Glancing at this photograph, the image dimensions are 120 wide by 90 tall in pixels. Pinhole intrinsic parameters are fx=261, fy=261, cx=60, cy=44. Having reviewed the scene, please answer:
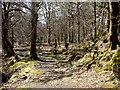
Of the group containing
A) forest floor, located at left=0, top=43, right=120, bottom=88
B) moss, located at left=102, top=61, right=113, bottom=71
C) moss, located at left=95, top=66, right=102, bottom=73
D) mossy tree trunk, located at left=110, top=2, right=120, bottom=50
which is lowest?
forest floor, located at left=0, top=43, right=120, bottom=88

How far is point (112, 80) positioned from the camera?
10.3 metres

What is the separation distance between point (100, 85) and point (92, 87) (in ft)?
1.09

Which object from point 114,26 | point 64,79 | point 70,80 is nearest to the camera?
point 70,80

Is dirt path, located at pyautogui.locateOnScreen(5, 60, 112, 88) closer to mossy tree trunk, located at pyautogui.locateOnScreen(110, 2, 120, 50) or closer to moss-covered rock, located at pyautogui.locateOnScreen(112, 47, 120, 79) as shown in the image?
moss-covered rock, located at pyautogui.locateOnScreen(112, 47, 120, 79)

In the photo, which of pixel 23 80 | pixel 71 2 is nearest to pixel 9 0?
pixel 71 2

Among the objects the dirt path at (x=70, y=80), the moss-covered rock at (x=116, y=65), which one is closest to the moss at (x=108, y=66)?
the dirt path at (x=70, y=80)

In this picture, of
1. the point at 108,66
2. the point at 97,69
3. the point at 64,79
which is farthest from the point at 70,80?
the point at 108,66

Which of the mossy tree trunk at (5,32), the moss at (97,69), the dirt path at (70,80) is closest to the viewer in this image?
the dirt path at (70,80)

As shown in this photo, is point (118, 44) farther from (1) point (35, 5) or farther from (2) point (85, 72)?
(1) point (35, 5)

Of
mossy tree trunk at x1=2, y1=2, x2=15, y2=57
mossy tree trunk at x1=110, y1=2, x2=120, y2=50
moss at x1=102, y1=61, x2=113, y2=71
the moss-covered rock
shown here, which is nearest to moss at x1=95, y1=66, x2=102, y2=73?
moss at x1=102, y1=61, x2=113, y2=71

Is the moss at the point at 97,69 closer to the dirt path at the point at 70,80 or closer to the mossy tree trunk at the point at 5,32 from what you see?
the dirt path at the point at 70,80

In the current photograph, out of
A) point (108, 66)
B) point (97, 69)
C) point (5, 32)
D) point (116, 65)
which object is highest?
point (5, 32)

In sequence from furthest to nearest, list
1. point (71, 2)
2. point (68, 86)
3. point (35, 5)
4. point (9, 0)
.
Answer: point (71, 2), point (9, 0), point (35, 5), point (68, 86)

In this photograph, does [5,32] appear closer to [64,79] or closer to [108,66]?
[64,79]
